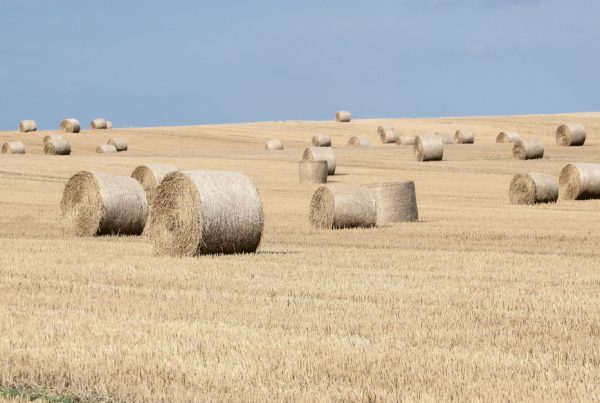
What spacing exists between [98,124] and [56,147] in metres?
19.7

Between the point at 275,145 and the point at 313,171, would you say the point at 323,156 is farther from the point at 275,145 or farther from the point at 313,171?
the point at 275,145

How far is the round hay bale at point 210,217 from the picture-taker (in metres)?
15.1

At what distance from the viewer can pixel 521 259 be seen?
15109mm

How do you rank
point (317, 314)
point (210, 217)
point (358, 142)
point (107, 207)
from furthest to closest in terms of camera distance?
point (358, 142) < point (107, 207) < point (210, 217) < point (317, 314)

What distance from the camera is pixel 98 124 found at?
6756cm

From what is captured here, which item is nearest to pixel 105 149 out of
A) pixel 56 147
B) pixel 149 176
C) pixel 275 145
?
pixel 56 147

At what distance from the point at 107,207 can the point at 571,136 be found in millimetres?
34629

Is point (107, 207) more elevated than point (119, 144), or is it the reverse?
point (119, 144)

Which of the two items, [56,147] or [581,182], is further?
[56,147]

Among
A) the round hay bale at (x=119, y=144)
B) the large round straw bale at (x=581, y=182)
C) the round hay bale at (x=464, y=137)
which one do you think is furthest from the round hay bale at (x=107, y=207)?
the round hay bale at (x=464, y=137)

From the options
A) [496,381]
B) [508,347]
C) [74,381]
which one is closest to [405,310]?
[508,347]

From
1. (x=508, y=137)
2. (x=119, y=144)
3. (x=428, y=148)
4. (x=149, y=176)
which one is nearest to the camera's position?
(x=149, y=176)

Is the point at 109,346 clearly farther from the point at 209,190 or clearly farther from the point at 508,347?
the point at 209,190

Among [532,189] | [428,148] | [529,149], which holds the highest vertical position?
[428,148]
